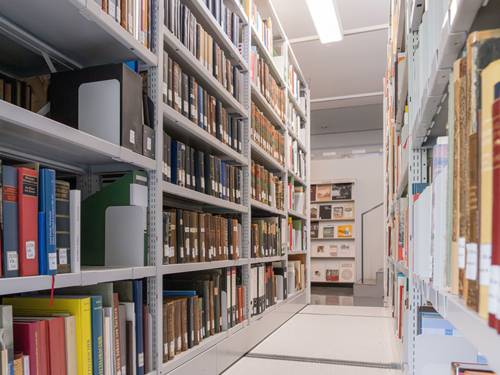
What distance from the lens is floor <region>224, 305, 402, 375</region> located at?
7.29ft

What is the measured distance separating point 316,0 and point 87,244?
107 inches

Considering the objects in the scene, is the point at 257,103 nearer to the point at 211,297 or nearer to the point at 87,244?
the point at 211,297

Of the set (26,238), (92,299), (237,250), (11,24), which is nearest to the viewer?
(26,238)

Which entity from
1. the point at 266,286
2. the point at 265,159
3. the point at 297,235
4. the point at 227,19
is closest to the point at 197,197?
the point at 227,19

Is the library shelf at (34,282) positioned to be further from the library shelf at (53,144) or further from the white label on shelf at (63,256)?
the library shelf at (53,144)

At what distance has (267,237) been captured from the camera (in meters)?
3.27

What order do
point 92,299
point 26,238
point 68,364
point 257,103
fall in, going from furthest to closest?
point 257,103 < point 92,299 < point 68,364 < point 26,238

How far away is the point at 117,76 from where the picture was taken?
1.45 metres

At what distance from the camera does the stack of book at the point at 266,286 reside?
2896mm

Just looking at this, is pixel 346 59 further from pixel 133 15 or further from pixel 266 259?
pixel 133 15

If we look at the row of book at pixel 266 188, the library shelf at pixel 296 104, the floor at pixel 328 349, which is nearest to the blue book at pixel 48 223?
the floor at pixel 328 349

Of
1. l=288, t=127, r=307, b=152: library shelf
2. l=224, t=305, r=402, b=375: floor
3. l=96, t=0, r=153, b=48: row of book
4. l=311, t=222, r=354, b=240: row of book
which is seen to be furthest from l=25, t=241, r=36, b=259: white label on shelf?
l=311, t=222, r=354, b=240: row of book

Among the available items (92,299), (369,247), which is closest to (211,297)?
(92,299)

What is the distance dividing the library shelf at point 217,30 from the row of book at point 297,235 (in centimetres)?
187
